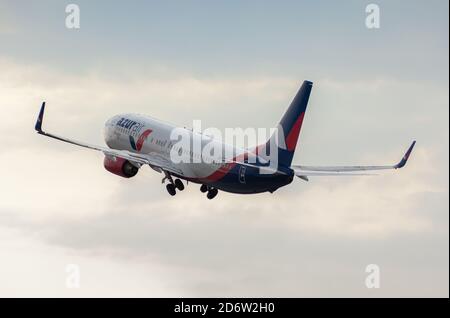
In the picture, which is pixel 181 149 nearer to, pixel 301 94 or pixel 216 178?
pixel 216 178

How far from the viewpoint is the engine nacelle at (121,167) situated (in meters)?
84.4

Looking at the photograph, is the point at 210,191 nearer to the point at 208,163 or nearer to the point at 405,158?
the point at 208,163

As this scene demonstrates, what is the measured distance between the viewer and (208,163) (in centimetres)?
7769

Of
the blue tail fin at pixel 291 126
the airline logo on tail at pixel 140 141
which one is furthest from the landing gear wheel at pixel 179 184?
the blue tail fin at pixel 291 126

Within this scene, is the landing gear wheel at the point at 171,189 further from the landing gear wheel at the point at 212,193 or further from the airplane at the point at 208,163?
the landing gear wheel at the point at 212,193

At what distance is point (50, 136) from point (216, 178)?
13.4 meters

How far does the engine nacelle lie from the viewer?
84.4 metres

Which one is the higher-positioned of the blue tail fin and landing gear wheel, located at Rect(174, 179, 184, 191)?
the blue tail fin

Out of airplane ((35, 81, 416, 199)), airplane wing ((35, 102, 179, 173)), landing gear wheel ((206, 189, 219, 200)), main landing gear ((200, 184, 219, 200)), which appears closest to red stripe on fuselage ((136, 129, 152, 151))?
airplane ((35, 81, 416, 199))

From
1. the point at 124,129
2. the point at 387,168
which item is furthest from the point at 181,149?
the point at 387,168

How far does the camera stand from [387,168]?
77688 millimetres

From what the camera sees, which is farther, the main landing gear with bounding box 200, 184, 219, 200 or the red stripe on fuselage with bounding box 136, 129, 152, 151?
the red stripe on fuselage with bounding box 136, 129, 152, 151

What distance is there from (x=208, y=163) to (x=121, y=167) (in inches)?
396

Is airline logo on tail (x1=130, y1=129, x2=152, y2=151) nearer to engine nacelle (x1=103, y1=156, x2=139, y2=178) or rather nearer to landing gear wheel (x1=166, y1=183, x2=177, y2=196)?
engine nacelle (x1=103, y1=156, x2=139, y2=178)
